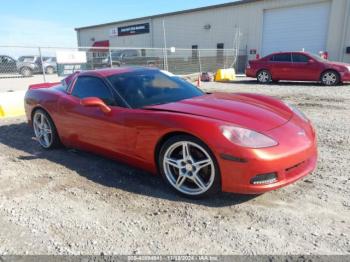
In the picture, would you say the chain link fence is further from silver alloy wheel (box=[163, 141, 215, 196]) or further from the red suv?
silver alloy wheel (box=[163, 141, 215, 196])

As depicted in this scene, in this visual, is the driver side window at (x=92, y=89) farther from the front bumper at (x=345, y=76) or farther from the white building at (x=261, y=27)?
the white building at (x=261, y=27)

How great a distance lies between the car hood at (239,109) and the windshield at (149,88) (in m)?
0.22

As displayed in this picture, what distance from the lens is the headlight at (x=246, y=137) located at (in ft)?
9.19

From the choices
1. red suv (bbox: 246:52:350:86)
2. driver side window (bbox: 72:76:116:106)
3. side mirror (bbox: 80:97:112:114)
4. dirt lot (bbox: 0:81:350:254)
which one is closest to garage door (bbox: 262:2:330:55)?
red suv (bbox: 246:52:350:86)

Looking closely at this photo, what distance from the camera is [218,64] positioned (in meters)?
21.5

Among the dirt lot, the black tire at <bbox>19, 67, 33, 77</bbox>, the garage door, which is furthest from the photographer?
the black tire at <bbox>19, 67, 33, 77</bbox>

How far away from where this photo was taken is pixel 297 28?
20781 millimetres

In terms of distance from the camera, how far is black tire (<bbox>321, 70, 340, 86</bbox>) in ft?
39.9

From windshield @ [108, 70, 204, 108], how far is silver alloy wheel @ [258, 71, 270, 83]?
1062cm

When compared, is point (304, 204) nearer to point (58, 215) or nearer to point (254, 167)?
point (254, 167)

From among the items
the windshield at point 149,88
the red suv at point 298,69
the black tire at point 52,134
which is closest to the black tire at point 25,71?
the red suv at point 298,69

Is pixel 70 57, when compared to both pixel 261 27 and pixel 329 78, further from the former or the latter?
pixel 261 27

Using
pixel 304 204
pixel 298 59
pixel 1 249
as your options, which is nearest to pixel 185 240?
pixel 304 204

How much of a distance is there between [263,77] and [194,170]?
12.1 metres
